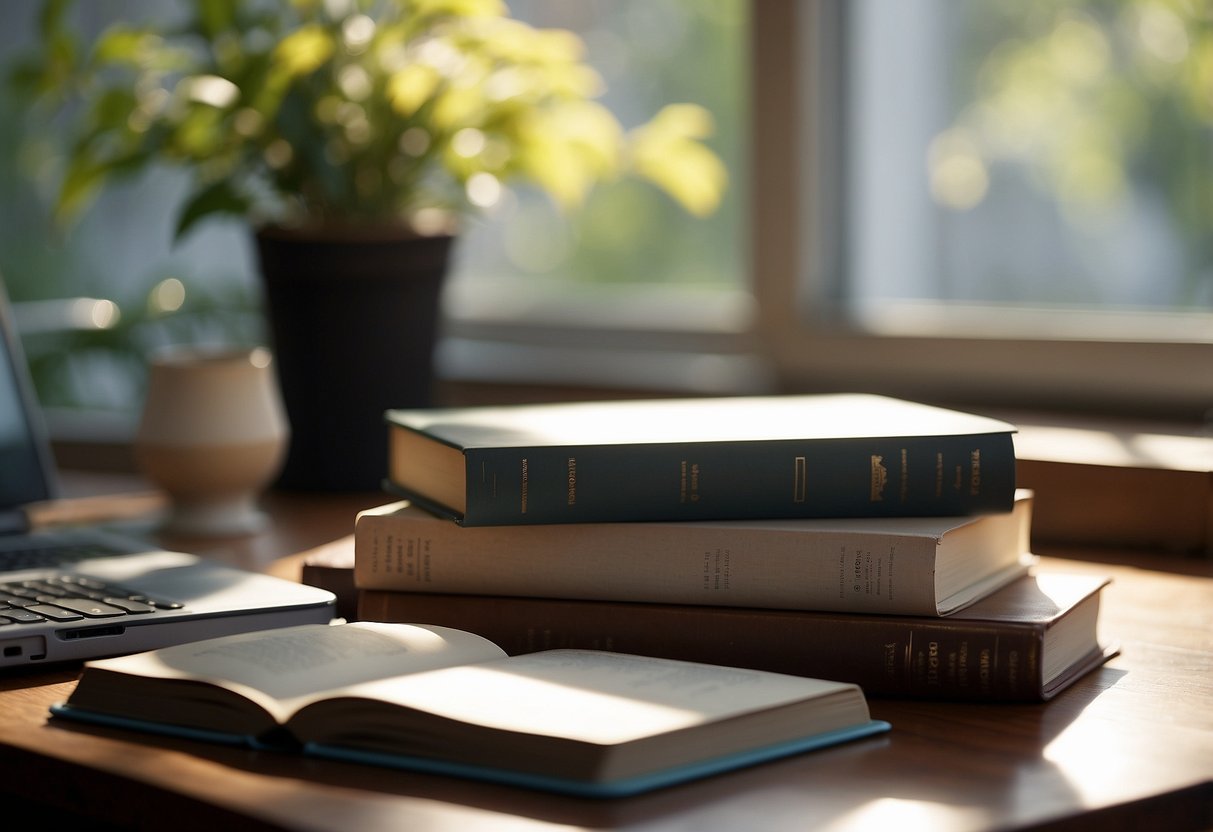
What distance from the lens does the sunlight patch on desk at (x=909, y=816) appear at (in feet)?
1.75

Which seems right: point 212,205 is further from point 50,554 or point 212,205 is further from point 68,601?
point 68,601

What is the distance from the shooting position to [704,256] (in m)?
1.80

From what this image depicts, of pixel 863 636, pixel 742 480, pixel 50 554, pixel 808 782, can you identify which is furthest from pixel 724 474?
pixel 50 554

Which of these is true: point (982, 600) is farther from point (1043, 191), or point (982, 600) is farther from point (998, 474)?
point (1043, 191)

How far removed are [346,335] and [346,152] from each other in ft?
0.55

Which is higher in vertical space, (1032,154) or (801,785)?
(1032,154)

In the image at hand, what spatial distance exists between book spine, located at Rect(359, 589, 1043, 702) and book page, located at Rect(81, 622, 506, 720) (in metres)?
0.05

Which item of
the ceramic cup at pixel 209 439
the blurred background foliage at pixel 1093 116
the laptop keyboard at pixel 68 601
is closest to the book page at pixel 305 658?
the laptop keyboard at pixel 68 601

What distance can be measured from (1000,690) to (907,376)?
2.91ft

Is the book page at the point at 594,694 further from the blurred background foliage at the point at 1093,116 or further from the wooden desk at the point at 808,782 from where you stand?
the blurred background foliage at the point at 1093,116

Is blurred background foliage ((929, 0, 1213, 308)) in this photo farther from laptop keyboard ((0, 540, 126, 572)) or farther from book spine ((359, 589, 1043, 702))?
laptop keyboard ((0, 540, 126, 572))

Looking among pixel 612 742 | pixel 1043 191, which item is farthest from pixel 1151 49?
pixel 612 742

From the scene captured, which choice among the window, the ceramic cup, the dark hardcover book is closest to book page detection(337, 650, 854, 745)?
the dark hardcover book

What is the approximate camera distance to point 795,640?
738mm
